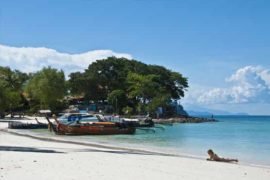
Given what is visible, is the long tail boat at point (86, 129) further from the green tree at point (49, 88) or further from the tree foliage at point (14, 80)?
the tree foliage at point (14, 80)

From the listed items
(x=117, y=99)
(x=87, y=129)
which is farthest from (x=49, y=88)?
(x=87, y=129)

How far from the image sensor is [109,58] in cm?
11219

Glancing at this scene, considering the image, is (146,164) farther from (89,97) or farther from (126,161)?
(89,97)

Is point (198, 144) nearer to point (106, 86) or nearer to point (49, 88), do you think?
point (49, 88)

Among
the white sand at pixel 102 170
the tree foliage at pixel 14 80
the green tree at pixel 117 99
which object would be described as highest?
the tree foliage at pixel 14 80

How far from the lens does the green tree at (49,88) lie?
9206cm

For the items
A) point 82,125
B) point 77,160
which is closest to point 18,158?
point 77,160

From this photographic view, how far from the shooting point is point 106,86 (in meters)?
110

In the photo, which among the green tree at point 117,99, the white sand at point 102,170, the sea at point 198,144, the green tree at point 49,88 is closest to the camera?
the white sand at point 102,170

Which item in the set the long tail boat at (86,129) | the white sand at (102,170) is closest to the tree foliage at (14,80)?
the long tail boat at (86,129)

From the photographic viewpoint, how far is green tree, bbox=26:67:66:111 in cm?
9206

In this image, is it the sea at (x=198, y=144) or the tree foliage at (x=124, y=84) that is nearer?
the sea at (x=198, y=144)

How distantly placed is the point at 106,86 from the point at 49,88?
20.6 m

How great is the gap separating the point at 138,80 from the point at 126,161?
83.5 m
